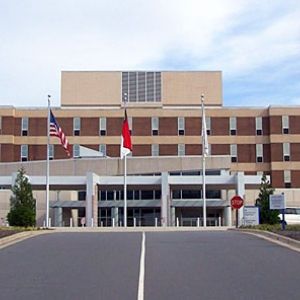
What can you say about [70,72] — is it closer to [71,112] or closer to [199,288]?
[71,112]

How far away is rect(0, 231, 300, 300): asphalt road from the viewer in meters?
11.9

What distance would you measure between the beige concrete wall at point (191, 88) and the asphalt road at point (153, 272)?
65.9m

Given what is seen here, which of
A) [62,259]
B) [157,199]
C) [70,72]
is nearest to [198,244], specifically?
[62,259]

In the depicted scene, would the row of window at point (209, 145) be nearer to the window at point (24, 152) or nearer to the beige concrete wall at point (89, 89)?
the window at point (24, 152)

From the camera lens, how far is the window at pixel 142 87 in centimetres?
8850

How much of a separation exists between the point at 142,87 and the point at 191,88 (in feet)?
20.4

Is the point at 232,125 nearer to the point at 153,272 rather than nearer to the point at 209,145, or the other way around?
the point at 209,145

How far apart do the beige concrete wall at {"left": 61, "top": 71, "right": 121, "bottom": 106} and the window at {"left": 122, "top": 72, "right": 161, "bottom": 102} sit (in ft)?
4.13

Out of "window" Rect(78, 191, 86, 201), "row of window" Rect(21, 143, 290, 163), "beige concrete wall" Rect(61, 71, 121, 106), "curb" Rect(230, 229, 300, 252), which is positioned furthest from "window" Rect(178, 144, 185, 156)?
"curb" Rect(230, 229, 300, 252)

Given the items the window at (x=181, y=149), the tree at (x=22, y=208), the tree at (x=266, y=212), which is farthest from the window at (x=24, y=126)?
the tree at (x=266, y=212)

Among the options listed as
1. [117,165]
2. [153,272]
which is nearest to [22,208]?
[117,165]

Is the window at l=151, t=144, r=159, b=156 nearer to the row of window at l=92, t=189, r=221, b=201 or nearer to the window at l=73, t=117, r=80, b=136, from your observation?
the window at l=73, t=117, r=80, b=136

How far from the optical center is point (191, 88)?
8800 cm

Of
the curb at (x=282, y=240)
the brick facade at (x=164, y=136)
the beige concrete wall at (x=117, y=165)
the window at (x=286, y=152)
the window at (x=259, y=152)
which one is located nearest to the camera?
the curb at (x=282, y=240)
